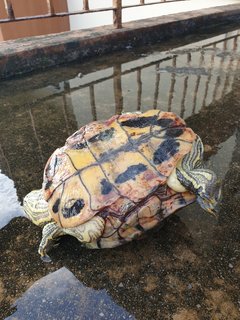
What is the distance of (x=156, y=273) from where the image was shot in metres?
1.74

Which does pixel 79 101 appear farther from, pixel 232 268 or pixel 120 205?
pixel 232 268

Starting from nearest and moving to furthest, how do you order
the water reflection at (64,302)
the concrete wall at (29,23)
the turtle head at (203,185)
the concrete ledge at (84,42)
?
the water reflection at (64,302) < the turtle head at (203,185) < the concrete ledge at (84,42) < the concrete wall at (29,23)

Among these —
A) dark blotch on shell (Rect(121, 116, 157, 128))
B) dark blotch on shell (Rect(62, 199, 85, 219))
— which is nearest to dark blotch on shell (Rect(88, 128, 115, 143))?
dark blotch on shell (Rect(121, 116, 157, 128))

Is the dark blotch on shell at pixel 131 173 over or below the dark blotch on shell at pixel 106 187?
over

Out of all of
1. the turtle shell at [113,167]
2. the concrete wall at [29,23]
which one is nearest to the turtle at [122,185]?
the turtle shell at [113,167]

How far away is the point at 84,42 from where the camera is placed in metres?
4.90

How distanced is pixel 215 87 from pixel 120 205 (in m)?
2.75

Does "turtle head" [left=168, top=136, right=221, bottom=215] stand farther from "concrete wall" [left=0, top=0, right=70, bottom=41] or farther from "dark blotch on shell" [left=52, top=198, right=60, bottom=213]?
"concrete wall" [left=0, top=0, right=70, bottom=41]

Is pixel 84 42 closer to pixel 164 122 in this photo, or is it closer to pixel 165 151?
pixel 164 122

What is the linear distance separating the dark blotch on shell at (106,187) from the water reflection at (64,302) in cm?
54

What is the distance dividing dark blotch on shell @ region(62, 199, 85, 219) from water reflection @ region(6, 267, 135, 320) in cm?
36

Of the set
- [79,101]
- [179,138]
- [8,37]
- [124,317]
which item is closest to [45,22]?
[8,37]

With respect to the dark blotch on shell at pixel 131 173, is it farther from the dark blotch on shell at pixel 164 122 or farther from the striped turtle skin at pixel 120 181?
the dark blotch on shell at pixel 164 122

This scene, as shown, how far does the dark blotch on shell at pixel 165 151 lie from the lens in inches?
71.7
